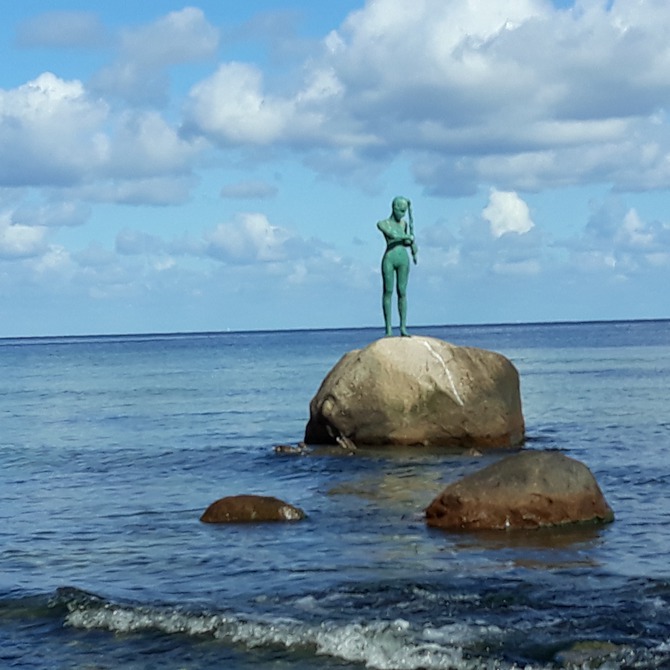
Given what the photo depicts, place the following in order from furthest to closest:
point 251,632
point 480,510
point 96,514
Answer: point 96,514, point 480,510, point 251,632

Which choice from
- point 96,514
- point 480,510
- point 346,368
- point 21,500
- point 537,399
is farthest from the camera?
point 537,399

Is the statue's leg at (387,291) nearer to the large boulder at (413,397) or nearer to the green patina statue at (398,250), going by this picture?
the green patina statue at (398,250)

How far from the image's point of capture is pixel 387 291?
83.3 feet

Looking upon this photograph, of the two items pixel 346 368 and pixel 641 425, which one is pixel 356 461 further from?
pixel 641 425

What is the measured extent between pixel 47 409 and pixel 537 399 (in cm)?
1745

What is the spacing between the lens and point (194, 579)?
44.0ft

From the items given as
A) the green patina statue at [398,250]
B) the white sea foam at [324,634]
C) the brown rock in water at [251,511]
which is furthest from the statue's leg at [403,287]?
the white sea foam at [324,634]

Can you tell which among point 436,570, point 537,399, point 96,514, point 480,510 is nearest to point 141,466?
point 96,514

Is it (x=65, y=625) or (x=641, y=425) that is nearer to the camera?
(x=65, y=625)

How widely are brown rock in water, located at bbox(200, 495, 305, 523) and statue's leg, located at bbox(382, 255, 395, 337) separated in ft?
28.7

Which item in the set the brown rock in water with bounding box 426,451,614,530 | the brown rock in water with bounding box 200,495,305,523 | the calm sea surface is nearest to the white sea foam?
the calm sea surface

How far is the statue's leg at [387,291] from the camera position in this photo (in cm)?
2516

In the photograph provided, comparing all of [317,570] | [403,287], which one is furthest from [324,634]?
[403,287]

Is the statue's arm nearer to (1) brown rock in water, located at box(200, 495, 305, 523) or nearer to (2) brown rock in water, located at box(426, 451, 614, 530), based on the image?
(1) brown rock in water, located at box(200, 495, 305, 523)
